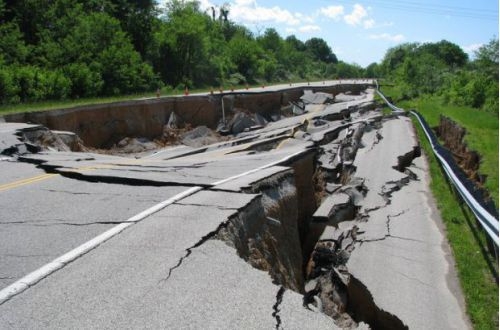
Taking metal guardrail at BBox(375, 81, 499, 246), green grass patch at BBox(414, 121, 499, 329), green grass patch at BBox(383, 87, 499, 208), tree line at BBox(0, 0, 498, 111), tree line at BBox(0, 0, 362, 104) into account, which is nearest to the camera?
green grass patch at BBox(414, 121, 499, 329)

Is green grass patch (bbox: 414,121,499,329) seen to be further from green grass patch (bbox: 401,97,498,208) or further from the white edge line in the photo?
the white edge line

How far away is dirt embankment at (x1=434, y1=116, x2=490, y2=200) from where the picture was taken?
11815 mm

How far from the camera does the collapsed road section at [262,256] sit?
4.16 meters

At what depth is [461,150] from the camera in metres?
15.4

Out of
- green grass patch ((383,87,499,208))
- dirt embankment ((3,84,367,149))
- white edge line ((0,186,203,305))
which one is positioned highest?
white edge line ((0,186,203,305))

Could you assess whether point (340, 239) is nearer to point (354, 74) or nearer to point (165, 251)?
point (165, 251)

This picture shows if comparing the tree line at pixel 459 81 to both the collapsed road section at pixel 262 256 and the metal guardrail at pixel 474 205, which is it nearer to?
the metal guardrail at pixel 474 205

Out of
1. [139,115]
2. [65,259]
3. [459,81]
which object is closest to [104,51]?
[139,115]

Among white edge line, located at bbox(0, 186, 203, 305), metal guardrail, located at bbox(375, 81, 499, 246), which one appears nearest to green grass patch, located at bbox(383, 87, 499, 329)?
metal guardrail, located at bbox(375, 81, 499, 246)

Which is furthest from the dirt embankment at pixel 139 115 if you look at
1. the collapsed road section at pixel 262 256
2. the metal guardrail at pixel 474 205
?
the metal guardrail at pixel 474 205

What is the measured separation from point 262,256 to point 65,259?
2722 millimetres

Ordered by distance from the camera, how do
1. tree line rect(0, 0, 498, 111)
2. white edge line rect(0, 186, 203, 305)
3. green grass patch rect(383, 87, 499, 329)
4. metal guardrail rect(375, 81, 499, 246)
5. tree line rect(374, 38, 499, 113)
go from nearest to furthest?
white edge line rect(0, 186, 203, 305)
green grass patch rect(383, 87, 499, 329)
metal guardrail rect(375, 81, 499, 246)
tree line rect(0, 0, 498, 111)
tree line rect(374, 38, 499, 113)

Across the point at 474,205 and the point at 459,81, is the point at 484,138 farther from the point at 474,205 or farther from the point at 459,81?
the point at 459,81

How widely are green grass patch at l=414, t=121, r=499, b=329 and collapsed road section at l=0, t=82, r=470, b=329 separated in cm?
21
